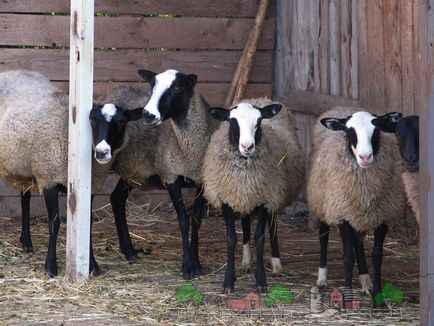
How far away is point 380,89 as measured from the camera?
372 inches

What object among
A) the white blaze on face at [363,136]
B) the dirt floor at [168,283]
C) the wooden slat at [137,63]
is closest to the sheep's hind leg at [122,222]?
the dirt floor at [168,283]

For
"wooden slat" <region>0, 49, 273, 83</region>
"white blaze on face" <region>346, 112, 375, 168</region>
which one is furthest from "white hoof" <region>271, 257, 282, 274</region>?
"wooden slat" <region>0, 49, 273, 83</region>

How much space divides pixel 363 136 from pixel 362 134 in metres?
0.02

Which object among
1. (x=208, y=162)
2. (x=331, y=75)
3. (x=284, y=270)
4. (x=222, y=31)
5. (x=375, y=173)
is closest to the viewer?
(x=375, y=173)

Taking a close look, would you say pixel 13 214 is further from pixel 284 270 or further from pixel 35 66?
pixel 284 270

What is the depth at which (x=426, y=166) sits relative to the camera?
609cm

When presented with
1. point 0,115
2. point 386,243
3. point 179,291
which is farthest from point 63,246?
point 386,243

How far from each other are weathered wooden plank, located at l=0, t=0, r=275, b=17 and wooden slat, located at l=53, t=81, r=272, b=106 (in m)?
0.78

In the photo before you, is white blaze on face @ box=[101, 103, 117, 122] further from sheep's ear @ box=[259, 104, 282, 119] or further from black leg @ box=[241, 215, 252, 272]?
black leg @ box=[241, 215, 252, 272]

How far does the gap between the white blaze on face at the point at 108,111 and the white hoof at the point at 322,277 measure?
2.12 metres

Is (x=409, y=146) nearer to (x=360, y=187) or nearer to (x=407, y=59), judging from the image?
(x=360, y=187)

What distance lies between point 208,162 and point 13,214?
11.9ft

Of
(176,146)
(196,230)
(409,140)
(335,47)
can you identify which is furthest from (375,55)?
(409,140)

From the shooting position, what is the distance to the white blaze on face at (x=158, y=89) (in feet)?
27.0
